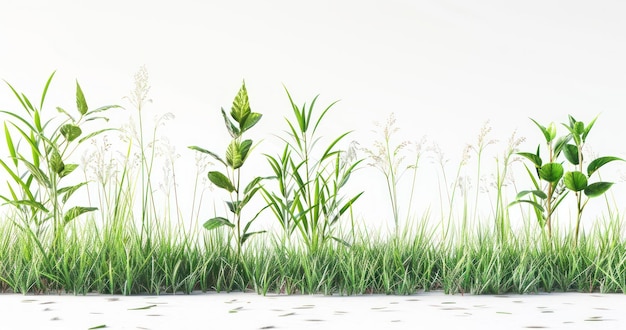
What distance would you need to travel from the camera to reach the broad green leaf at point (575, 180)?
4633mm

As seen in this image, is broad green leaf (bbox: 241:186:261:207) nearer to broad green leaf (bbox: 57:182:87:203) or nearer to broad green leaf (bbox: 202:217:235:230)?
broad green leaf (bbox: 202:217:235:230)

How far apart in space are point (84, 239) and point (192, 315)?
130cm

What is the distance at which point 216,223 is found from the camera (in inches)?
169

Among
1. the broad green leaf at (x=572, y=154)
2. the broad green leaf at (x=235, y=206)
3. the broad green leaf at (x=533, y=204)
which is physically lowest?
the broad green leaf at (x=235, y=206)

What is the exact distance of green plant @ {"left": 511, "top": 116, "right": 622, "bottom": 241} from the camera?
467 cm

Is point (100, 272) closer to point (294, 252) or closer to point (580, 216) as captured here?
point (294, 252)

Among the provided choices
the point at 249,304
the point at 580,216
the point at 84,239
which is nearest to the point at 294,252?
the point at 249,304

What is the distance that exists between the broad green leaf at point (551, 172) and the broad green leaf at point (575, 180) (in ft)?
0.16

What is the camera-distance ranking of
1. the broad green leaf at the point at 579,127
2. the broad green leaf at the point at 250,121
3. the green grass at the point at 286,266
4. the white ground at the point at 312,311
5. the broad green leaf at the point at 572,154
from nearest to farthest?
the white ground at the point at 312,311
the green grass at the point at 286,266
the broad green leaf at the point at 250,121
the broad green leaf at the point at 579,127
the broad green leaf at the point at 572,154

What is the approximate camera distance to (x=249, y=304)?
3697 millimetres

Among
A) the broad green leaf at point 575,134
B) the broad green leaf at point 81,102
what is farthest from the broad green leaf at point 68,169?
the broad green leaf at point 575,134

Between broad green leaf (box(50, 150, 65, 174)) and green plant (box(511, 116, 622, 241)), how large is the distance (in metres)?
2.95

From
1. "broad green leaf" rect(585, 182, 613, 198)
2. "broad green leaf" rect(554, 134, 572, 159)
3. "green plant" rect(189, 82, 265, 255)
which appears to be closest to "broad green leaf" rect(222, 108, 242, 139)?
"green plant" rect(189, 82, 265, 255)

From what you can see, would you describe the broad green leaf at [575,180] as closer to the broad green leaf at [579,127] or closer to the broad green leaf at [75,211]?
the broad green leaf at [579,127]
